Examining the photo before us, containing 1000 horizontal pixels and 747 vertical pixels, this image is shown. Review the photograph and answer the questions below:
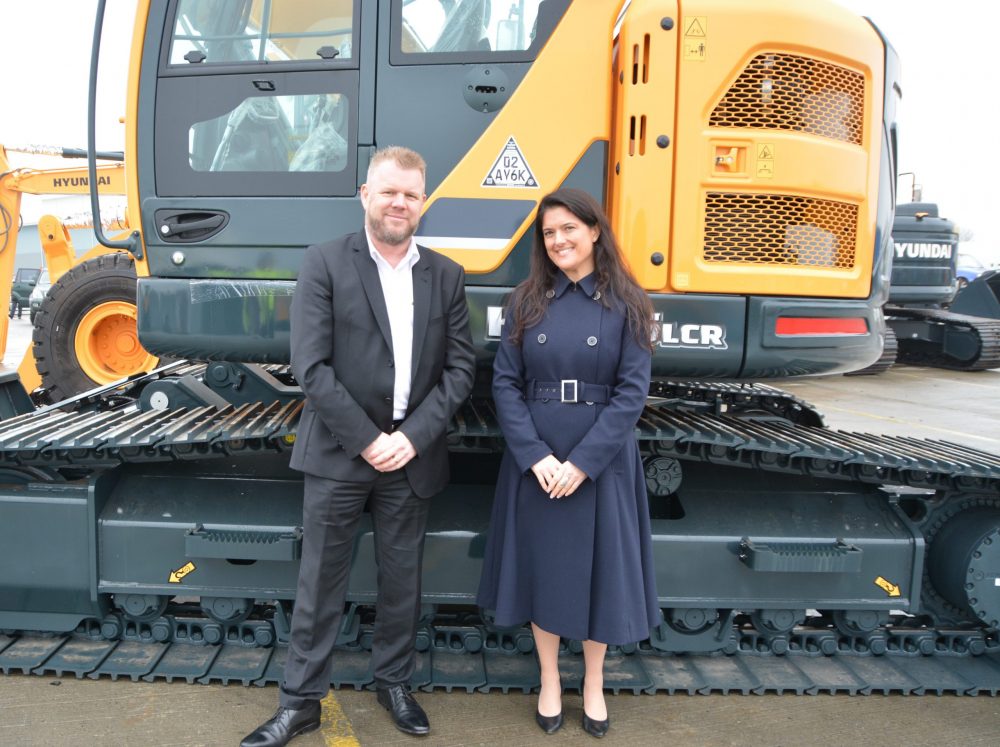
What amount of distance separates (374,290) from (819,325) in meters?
1.75

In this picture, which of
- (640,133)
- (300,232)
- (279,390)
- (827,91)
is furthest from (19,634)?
(827,91)

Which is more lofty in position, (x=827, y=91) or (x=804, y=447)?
(x=827, y=91)

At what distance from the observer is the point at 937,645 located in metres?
3.44

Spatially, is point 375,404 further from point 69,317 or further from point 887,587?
point 69,317

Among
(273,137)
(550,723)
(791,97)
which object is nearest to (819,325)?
(791,97)

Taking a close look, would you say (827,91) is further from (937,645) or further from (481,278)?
(937,645)

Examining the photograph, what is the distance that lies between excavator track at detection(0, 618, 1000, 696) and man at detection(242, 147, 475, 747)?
470mm

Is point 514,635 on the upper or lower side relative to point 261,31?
lower

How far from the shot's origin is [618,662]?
10.9 feet

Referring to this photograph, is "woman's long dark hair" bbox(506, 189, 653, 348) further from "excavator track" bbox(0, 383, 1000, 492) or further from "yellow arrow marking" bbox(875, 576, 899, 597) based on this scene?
"yellow arrow marking" bbox(875, 576, 899, 597)

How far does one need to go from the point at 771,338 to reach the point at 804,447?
0.48m

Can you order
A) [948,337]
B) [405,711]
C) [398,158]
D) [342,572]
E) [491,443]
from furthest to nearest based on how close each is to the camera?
[948,337] < [491,443] < [405,711] < [342,572] < [398,158]

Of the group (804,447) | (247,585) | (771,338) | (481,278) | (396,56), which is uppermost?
(396,56)

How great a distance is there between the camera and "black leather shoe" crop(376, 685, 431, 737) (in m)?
2.82
